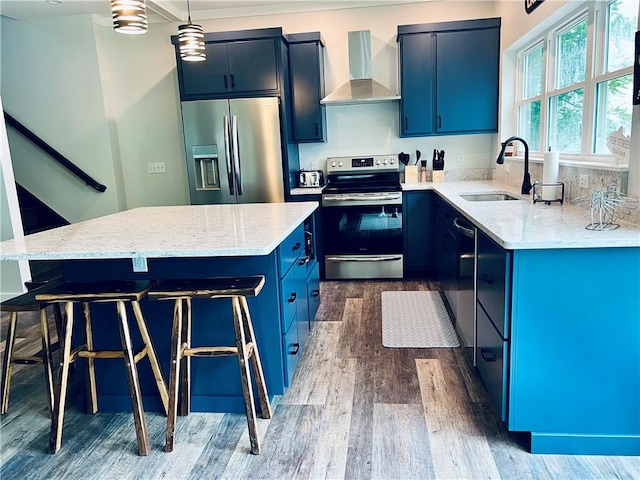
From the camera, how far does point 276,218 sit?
2.46 m

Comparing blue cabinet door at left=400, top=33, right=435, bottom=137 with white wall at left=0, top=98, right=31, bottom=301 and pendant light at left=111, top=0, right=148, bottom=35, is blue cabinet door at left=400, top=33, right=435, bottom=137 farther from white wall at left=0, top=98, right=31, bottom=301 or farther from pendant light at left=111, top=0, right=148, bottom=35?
white wall at left=0, top=98, right=31, bottom=301

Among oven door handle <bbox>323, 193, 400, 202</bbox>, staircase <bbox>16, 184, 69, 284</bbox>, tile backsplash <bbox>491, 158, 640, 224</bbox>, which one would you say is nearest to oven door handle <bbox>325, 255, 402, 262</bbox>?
oven door handle <bbox>323, 193, 400, 202</bbox>

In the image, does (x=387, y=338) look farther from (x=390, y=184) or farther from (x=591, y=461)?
(x=390, y=184)

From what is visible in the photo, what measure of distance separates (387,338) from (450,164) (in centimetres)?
234

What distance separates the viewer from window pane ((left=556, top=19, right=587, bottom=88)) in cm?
275

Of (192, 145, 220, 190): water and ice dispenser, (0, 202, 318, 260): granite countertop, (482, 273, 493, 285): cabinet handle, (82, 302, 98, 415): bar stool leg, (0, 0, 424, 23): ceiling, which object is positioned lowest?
(82, 302, 98, 415): bar stool leg

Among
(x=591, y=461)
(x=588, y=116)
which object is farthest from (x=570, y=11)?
(x=591, y=461)

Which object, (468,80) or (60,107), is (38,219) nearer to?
(60,107)

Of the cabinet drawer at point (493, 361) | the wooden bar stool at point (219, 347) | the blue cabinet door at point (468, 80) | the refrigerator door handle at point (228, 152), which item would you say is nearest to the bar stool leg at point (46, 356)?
the wooden bar stool at point (219, 347)

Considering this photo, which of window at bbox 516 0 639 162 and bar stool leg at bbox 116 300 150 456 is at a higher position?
window at bbox 516 0 639 162

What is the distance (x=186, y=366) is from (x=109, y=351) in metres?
0.34

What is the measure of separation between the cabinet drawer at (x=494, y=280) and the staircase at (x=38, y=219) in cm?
424

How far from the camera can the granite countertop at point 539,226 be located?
1.64m

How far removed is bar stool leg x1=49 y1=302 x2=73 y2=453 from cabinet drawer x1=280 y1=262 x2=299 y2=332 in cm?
90
